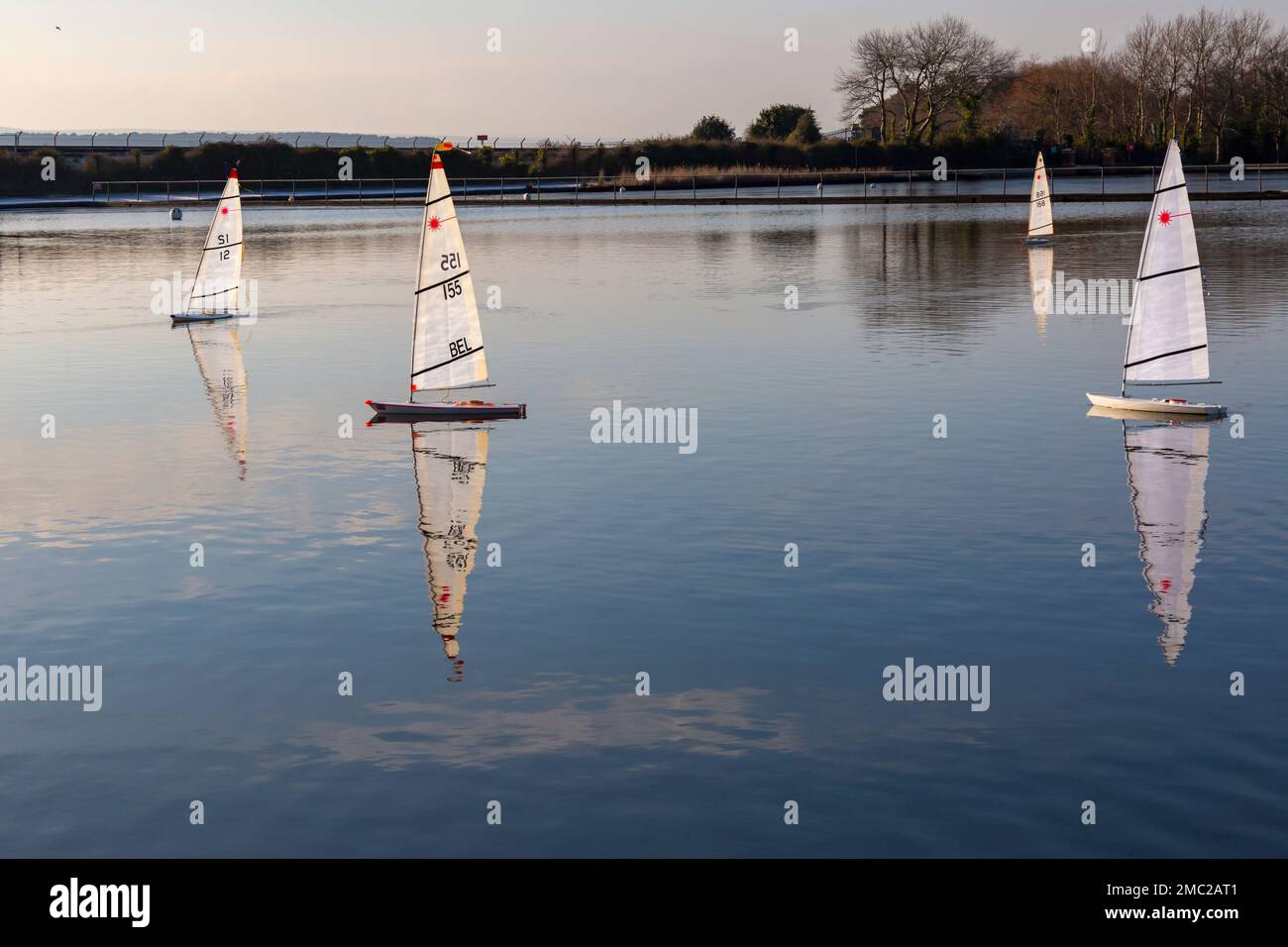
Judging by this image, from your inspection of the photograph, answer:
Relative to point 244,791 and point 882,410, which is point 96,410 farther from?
point 244,791

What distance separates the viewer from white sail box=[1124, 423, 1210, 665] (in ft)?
68.8

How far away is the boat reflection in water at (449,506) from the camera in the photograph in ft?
70.9

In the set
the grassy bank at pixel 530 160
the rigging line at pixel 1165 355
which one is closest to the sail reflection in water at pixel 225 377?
the rigging line at pixel 1165 355

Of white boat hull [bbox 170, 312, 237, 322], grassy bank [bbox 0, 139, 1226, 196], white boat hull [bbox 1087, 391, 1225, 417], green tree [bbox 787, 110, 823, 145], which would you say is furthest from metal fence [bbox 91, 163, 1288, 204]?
white boat hull [bbox 1087, 391, 1225, 417]

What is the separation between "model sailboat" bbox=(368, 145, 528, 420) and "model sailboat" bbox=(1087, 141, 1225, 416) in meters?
15.0

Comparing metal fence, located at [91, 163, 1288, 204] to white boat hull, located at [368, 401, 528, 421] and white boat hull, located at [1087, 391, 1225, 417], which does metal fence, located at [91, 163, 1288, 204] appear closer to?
white boat hull, located at [368, 401, 528, 421]

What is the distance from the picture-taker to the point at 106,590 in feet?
75.6

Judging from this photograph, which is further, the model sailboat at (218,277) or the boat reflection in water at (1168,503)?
the model sailboat at (218,277)

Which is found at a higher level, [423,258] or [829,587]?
[423,258]

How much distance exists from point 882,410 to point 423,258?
1189cm

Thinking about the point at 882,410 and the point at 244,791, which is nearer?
the point at 244,791

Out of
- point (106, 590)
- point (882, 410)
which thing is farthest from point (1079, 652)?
point (882, 410)

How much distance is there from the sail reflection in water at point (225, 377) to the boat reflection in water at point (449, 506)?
11.9 ft

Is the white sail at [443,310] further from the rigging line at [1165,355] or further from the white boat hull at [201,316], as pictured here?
the white boat hull at [201,316]
